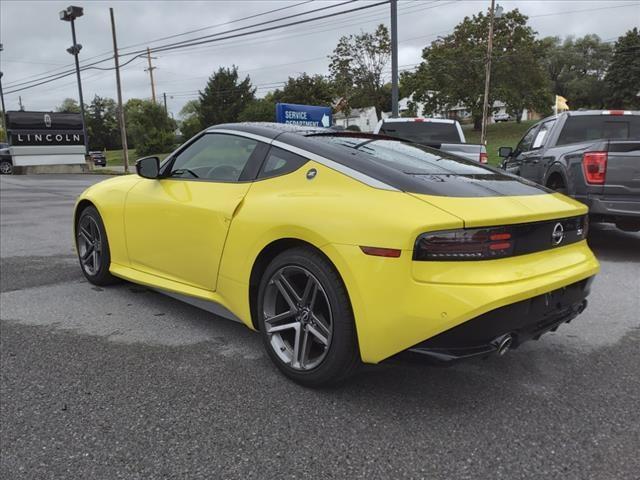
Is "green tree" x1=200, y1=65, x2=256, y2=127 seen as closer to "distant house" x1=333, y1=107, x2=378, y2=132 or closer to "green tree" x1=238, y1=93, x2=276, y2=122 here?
"green tree" x1=238, y1=93, x2=276, y2=122

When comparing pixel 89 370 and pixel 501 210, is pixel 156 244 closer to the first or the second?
pixel 89 370

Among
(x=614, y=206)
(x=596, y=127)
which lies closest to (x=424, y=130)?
(x=596, y=127)

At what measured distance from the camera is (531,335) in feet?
8.52

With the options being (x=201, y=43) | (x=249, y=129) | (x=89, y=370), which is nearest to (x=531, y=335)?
(x=249, y=129)

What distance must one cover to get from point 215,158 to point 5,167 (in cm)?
3152

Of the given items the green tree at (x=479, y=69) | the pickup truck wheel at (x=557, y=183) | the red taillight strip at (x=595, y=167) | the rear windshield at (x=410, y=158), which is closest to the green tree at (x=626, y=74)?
the green tree at (x=479, y=69)

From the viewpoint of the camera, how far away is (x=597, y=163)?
5820 mm

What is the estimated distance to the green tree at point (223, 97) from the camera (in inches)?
2520

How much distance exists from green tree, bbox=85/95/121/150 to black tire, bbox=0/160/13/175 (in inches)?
2315

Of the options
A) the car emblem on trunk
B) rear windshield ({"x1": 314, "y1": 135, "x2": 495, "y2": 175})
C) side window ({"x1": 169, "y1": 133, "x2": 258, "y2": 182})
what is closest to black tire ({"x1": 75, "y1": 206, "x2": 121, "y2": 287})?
side window ({"x1": 169, "y1": 133, "x2": 258, "y2": 182})

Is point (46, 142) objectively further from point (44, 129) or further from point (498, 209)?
point (498, 209)

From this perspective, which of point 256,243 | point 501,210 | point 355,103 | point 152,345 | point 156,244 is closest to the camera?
point 501,210

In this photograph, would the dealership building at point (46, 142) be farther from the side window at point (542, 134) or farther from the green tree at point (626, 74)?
the green tree at point (626, 74)

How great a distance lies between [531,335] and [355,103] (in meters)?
47.1
